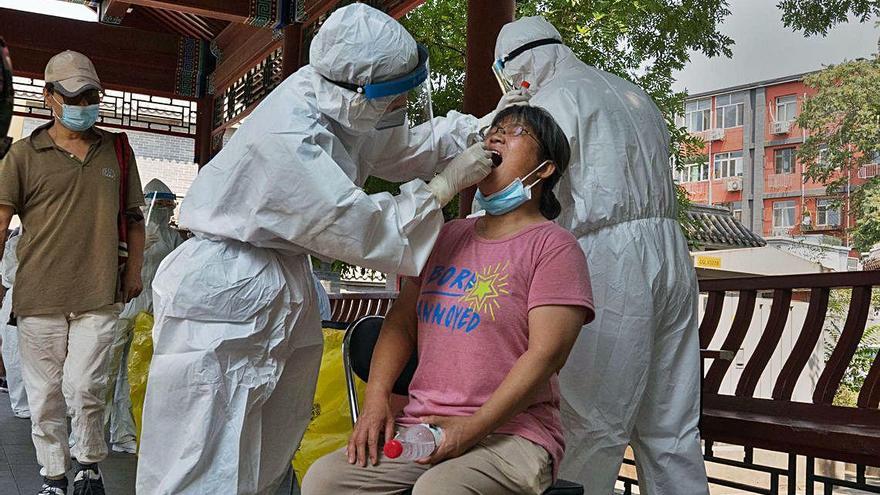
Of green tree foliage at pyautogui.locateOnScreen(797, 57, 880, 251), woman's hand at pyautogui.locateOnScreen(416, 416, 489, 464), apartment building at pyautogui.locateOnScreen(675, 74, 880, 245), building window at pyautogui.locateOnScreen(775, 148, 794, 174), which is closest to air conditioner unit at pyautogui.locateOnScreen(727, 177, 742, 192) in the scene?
apartment building at pyautogui.locateOnScreen(675, 74, 880, 245)

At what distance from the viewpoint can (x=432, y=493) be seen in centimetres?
191

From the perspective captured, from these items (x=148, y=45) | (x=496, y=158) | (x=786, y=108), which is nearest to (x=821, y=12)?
(x=786, y=108)

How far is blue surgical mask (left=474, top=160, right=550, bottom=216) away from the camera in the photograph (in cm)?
227

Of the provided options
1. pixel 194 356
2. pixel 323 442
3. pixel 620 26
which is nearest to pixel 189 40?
pixel 620 26

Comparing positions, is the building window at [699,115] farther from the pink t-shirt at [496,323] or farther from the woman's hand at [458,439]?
the woman's hand at [458,439]

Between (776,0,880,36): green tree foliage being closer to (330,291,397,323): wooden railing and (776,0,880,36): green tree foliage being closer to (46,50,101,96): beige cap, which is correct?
(330,291,397,323): wooden railing

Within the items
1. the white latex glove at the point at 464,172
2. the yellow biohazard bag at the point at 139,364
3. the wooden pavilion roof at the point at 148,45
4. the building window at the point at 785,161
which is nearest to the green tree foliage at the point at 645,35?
Answer: the building window at the point at 785,161

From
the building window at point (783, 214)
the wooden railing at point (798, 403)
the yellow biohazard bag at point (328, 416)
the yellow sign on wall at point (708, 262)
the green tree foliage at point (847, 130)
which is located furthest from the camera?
the yellow sign on wall at point (708, 262)

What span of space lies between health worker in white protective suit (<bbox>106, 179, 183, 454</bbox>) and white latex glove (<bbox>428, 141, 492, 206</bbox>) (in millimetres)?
3195

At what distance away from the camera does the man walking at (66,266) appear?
12.1 ft

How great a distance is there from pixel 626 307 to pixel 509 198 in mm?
571

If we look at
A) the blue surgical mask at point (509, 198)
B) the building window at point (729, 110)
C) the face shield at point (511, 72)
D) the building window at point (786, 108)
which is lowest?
the blue surgical mask at point (509, 198)

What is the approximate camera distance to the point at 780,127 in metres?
13.2

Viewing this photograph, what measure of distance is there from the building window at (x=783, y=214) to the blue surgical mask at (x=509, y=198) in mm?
10550
